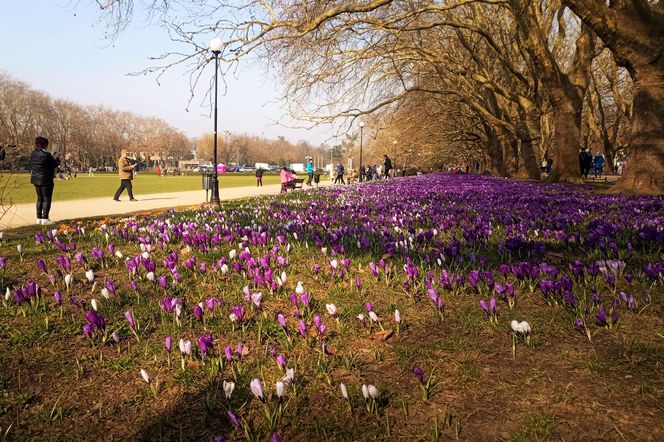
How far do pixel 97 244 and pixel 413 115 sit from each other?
2491 cm

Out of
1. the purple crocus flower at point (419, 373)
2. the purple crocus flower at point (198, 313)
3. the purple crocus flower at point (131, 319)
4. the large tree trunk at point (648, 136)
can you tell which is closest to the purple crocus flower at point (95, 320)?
the purple crocus flower at point (131, 319)

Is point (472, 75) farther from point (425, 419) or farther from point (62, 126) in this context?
point (62, 126)

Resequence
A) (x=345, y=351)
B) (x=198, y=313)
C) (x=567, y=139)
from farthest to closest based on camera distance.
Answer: (x=567, y=139), (x=198, y=313), (x=345, y=351)

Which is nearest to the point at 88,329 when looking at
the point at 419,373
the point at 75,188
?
the point at 419,373

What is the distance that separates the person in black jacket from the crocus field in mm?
7016

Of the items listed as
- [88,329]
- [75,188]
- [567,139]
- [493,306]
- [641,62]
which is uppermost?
[641,62]

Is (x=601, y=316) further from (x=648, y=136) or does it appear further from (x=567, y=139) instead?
(x=567, y=139)

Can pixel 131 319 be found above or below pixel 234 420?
above

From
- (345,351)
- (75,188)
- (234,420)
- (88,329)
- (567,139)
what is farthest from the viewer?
(75,188)

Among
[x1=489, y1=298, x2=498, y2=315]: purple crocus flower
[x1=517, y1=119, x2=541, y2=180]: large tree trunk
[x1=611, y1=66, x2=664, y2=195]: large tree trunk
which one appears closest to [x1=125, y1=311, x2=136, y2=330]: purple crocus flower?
[x1=489, y1=298, x2=498, y2=315]: purple crocus flower

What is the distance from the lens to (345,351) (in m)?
2.41

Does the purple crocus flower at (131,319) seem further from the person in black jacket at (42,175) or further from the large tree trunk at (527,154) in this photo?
the large tree trunk at (527,154)

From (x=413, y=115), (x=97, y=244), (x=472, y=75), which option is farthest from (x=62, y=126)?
(x=97, y=244)

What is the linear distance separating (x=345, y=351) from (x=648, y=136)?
12569 mm
